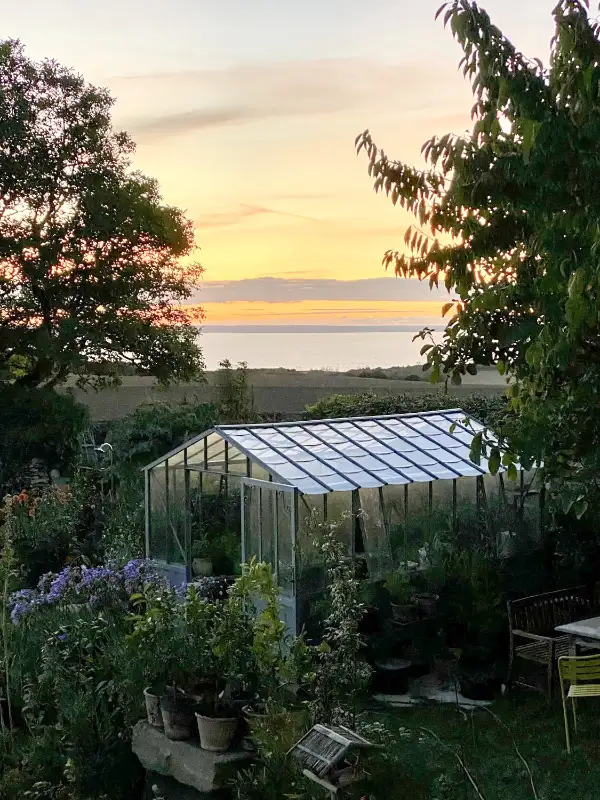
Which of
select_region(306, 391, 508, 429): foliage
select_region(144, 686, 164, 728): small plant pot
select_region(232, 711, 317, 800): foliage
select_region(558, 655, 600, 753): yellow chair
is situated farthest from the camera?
select_region(306, 391, 508, 429): foliage

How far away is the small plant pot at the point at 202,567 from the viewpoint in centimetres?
1049

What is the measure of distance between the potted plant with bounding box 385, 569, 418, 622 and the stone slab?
320 centimetres

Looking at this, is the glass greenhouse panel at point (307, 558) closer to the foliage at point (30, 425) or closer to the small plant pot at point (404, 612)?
the small plant pot at point (404, 612)

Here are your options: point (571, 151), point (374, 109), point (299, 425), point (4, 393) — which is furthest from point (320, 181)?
point (4, 393)

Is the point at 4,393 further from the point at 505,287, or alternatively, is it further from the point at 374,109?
the point at 505,287

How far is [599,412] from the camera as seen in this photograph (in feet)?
17.7

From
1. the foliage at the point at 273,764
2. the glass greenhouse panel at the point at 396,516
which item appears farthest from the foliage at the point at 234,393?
the foliage at the point at 273,764

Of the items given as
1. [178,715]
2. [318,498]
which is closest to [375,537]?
[318,498]

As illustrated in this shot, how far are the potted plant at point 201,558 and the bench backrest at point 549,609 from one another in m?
3.80

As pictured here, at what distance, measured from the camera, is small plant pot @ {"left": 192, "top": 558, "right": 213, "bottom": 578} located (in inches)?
413

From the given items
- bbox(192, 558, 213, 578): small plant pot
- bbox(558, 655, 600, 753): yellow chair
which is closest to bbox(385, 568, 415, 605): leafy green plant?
bbox(558, 655, 600, 753): yellow chair

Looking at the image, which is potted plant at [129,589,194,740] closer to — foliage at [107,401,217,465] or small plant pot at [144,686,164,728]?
small plant pot at [144,686,164,728]

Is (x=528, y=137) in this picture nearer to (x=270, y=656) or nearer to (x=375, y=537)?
(x=270, y=656)

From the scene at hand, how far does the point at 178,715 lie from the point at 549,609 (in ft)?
14.0
